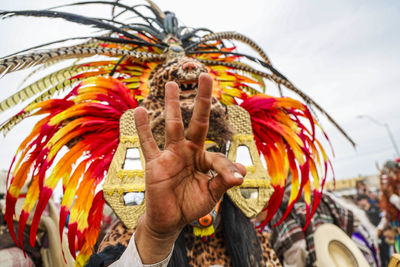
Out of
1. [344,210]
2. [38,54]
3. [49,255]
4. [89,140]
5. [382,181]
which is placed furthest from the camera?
[382,181]

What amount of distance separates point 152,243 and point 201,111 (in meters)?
0.58

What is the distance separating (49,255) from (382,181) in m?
6.18

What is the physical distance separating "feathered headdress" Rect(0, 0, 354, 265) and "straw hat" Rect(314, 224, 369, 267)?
49.8 inches

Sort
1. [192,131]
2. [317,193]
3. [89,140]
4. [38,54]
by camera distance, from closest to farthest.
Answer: [192,131] < [38,54] < [89,140] < [317,193]

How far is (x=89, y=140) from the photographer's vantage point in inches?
66.4

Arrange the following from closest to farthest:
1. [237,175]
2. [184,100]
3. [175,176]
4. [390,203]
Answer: [237,175]
[175,176]
[184,100]
[390,203]

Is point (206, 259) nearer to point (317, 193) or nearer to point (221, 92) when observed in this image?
point (317, 193)

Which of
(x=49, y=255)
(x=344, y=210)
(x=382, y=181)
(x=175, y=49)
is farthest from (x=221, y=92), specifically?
(x=382, y=181)

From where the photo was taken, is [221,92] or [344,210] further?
[344,210]

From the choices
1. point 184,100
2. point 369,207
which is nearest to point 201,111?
point 184,100

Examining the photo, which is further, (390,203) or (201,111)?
(390,203)

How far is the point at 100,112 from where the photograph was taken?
1.76 meters

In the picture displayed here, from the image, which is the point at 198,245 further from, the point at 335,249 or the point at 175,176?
the point at 335,249

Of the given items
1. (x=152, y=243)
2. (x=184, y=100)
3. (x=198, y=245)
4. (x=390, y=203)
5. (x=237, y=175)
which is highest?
(x=184, y=100)
